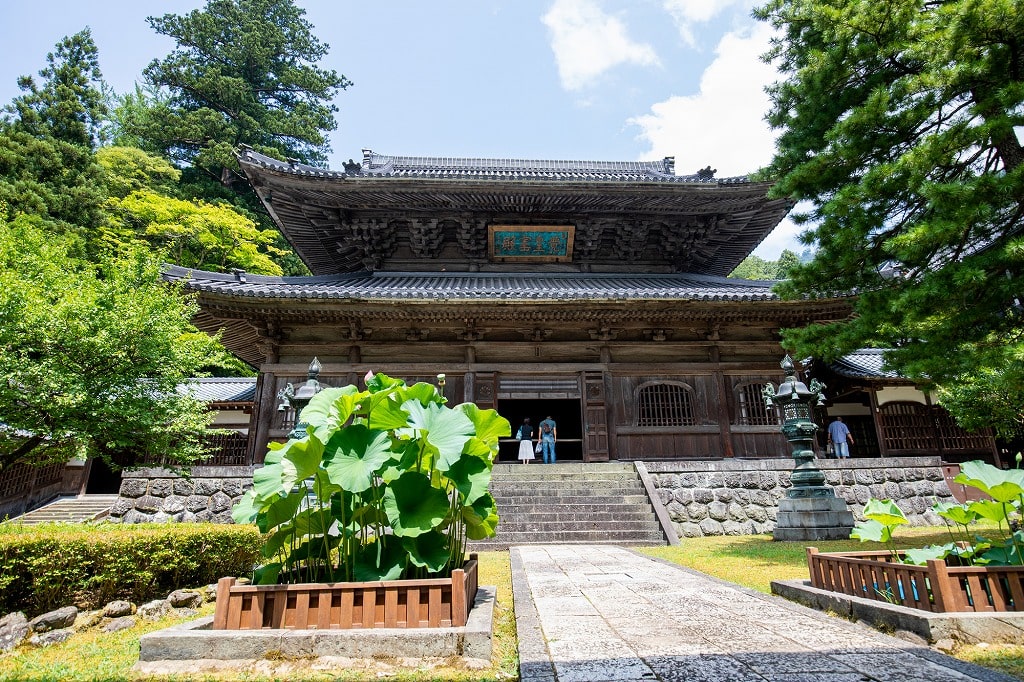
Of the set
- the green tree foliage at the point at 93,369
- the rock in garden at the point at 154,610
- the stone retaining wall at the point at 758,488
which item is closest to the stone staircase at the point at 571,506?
the stone retaining wall at the point at 758,488

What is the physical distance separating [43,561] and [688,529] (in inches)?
363

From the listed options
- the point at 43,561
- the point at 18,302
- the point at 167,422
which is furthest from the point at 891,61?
the point at 18,302

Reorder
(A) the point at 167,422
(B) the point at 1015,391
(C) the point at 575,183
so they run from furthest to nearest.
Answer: (C) the point at 575,183 < (A) the point at 167,422 < (B) the point at 1015,391

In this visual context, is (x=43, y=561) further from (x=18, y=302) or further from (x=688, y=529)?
(x=688, y=529)

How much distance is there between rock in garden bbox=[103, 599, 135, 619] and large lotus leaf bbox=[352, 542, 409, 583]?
3.22 m

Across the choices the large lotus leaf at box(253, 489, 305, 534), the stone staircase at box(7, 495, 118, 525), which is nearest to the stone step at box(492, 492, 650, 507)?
the large lotus leaf at box(253, 489, 305, 534)

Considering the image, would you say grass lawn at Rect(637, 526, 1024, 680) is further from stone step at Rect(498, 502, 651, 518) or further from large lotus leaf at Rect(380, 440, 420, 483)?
large lotus leaf at Rect(380, 440, 420, 483)

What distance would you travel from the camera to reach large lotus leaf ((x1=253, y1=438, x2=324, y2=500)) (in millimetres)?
3307

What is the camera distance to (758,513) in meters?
9.91

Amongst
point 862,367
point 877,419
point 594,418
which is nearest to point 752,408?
point 594,418

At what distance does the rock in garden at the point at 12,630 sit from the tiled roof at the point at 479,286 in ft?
23.4

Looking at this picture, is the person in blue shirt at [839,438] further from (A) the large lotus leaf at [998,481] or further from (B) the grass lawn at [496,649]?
(A) the large lotus leaf at [998,481]

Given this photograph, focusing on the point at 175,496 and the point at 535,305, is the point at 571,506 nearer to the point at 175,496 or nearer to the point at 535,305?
the point at 535,305

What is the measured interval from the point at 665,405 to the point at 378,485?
10.1 metres
